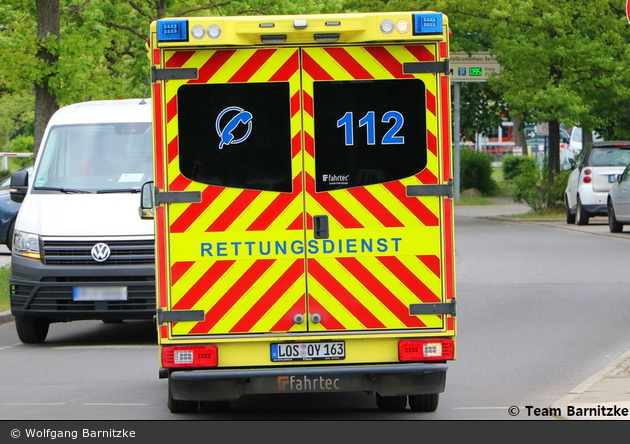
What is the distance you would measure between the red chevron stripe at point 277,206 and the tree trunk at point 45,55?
1137 centimetres

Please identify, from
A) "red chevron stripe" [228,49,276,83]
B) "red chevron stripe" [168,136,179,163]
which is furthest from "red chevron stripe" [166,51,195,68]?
"red chevron stripe" [168,136,179,163]

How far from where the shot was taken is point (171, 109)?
23.3 feet

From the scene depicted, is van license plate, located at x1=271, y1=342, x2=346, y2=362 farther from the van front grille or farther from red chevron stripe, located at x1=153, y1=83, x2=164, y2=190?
the van front grille

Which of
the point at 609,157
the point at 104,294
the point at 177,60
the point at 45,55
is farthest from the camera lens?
the point at 609,157

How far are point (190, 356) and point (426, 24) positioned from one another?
249 centimetres

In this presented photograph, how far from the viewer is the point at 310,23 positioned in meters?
7.02

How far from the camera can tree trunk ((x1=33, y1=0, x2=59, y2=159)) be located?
702 inches

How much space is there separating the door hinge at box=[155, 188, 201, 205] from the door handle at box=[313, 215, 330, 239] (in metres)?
0.73

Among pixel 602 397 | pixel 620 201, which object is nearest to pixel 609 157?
pixel 620 201

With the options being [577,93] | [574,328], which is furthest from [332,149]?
[577,93]

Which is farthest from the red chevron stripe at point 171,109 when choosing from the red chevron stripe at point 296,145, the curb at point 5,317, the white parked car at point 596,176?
the white parked car at point 596,176

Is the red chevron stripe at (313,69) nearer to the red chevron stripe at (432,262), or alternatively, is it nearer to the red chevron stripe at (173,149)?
the red chevron stripe at (173,149)

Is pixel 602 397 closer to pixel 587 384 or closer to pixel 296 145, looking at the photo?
pixel 587 384

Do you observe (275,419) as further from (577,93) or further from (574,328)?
(577,93)
